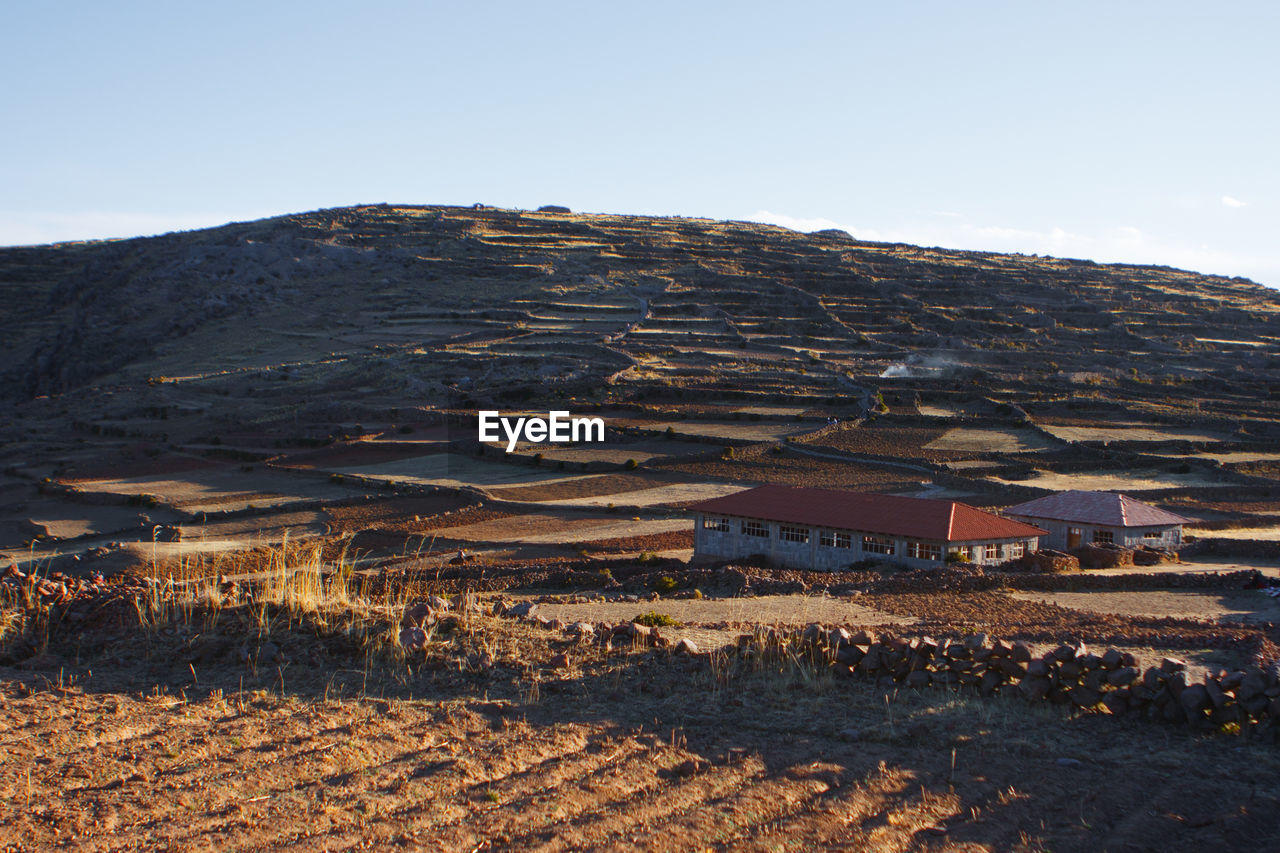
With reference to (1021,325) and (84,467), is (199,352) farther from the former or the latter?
(1021,325)

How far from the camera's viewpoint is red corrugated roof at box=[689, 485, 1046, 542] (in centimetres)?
3180

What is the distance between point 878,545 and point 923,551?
149 cm

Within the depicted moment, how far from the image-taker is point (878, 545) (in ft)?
107

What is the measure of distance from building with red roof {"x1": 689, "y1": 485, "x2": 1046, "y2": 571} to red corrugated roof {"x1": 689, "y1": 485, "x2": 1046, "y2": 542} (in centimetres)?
3

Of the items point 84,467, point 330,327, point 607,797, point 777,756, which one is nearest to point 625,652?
point 777,756

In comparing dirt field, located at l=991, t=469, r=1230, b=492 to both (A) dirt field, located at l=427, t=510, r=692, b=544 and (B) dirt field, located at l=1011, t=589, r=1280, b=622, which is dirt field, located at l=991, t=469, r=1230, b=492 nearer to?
(A) dirt field, located at l=427, t=510, r=692, b=544

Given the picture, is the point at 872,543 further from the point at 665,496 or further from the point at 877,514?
the point at 665,496

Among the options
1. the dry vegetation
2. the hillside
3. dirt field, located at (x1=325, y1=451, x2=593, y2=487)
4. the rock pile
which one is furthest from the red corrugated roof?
the hillside

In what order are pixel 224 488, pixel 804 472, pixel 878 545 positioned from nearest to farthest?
pixel 878 545
pixel 224 488
pixel 804 472

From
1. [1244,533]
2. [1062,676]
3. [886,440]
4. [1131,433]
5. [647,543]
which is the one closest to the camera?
[1062,676]

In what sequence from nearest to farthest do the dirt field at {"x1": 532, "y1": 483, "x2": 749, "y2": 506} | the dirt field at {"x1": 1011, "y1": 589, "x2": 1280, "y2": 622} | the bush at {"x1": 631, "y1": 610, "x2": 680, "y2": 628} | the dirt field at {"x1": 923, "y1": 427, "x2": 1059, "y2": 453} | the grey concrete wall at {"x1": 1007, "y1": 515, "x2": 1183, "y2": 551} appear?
the bush at {"x1": 631, "y1": 610, "x2": 680, "y2": 628}
the dirt field at {"x1": 1011, "y1": 589, "x2": 1280, "y2": 622}
the grey concrete wall at {"x1": 1007, "y1": 515, "x2": 1183, "y2": 551}
the dirt field at {"x1": 532, "y1": 483, "x2": 749, "y2": 506}
the dirt field at {"x1": 923, "y1": 427, "x2": 1059, "y2": 453}

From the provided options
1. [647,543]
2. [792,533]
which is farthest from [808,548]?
[647,543]

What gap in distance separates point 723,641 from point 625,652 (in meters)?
3.06

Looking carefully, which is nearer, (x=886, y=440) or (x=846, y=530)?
(x=846, y=530)
